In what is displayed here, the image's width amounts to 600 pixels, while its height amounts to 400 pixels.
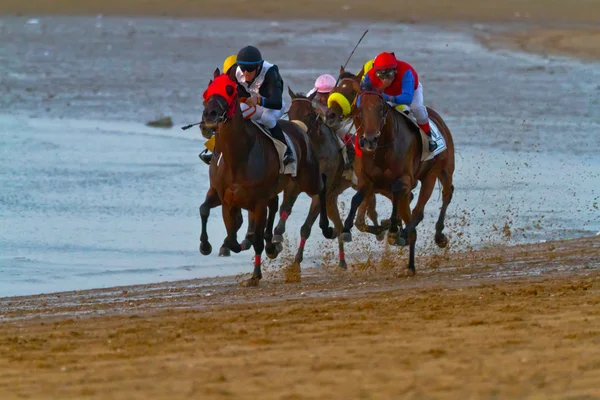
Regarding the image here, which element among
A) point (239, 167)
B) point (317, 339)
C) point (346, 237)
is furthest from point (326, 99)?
point (317, 339)

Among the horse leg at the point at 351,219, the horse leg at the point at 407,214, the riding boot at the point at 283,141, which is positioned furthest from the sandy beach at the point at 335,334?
the riding boot at the point at 283,141

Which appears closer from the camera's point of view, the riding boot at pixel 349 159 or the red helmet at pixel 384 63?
the red helmet at pixel 384 63

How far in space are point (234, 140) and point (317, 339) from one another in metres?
4.20

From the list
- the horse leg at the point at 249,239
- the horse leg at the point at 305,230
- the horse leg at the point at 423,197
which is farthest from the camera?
the horse leg at the point at 305,230

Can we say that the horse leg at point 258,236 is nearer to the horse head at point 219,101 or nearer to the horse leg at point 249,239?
the horse leg at point 249,239

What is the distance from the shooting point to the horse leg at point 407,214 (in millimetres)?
13375

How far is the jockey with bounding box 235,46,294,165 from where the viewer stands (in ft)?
41.9

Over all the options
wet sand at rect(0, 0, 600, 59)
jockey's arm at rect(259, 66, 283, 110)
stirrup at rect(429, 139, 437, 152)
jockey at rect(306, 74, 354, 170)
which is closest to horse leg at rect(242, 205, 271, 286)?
jockey's arm at rect(259, 66, 283, 110)

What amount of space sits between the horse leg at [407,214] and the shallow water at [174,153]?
149 cm

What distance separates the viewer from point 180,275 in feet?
45.6

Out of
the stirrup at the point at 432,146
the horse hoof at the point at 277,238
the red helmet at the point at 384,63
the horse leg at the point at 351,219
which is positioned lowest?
the horse hoof at the point at 277,238

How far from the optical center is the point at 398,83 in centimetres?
1366

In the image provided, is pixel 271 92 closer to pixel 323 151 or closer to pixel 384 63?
pixel 384 63

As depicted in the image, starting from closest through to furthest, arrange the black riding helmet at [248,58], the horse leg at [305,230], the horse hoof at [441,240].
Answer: the black riding helmet at [248,58], the horse leg at [305,230], the horse hoof at [441,240]
